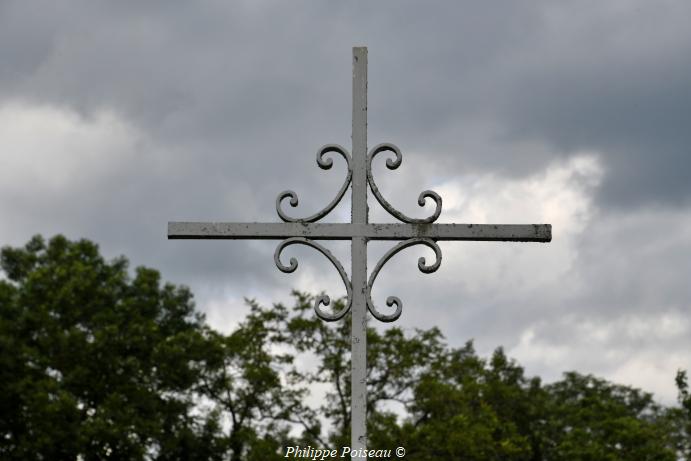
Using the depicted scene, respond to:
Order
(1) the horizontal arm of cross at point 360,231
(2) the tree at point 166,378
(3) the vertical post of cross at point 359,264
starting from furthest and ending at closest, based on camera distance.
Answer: (2) the tree at point 166,378 < (1) the horizontal arm of cross at point 360,231 < (3) the vertical post of cross at point 359,264

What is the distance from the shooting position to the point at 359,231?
19.8 feet

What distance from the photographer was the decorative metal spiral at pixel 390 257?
18.9 ft

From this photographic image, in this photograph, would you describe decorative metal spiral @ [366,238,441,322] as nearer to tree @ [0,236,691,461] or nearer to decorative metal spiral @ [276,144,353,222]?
decorative metal spiral @ [276,144,353,222]

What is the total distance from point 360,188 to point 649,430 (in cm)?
3349

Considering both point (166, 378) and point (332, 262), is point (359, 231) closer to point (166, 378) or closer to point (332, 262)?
point (332, 262)

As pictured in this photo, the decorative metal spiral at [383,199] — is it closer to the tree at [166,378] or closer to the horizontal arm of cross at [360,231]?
the horizontal arm of cross at [360,231]

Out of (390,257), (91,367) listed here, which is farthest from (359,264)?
(91,367)

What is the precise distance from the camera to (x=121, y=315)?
98.5 feet

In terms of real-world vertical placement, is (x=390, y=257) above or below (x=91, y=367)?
below

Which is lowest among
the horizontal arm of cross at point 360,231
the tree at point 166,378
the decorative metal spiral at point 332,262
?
the decorative metal spiral at point 332,262

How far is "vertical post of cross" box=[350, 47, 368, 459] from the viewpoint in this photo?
5.70m

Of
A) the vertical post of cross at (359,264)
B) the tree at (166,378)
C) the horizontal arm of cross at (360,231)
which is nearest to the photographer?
the vertical post of cross at (359,264)

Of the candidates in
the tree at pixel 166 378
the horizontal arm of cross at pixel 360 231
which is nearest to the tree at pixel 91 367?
the tree at pixel 166 378

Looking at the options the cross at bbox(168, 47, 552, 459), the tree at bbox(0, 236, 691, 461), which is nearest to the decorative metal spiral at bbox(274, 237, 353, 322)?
the cross at bbox(168, 47, 552, 459)
